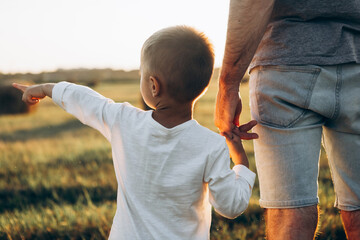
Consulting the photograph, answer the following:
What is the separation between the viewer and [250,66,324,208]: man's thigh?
177 centimetres

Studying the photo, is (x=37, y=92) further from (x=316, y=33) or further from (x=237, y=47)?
(x=316, y=33)

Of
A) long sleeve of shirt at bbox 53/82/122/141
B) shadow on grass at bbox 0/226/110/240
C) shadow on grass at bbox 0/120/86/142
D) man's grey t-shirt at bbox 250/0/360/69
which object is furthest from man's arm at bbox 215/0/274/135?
shadow on grass at bbox 0/120/86/142

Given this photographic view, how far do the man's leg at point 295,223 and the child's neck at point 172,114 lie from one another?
648mm

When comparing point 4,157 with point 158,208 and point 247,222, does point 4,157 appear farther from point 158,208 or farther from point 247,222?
point 158,208

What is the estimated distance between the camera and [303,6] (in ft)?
5.73

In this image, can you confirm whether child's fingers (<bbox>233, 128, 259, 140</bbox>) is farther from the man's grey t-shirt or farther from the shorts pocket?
the man's grey t-shirt

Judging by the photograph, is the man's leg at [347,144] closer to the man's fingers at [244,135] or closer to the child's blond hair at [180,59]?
the man's fingers at [244,135]

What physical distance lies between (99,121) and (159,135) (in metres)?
0.28

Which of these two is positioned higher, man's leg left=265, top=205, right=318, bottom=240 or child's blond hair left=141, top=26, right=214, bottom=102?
child's blond hair left=141, top=26, right=214, bottom=102

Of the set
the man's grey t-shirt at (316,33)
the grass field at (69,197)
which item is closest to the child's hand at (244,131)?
the man's grey t-shirt at (316,33)

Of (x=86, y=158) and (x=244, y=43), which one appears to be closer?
(x=244, y=43)

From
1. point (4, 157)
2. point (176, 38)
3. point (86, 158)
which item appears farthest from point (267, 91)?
point (4, 157)

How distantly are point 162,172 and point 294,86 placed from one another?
681 millimetres

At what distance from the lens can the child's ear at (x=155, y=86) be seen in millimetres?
1536
